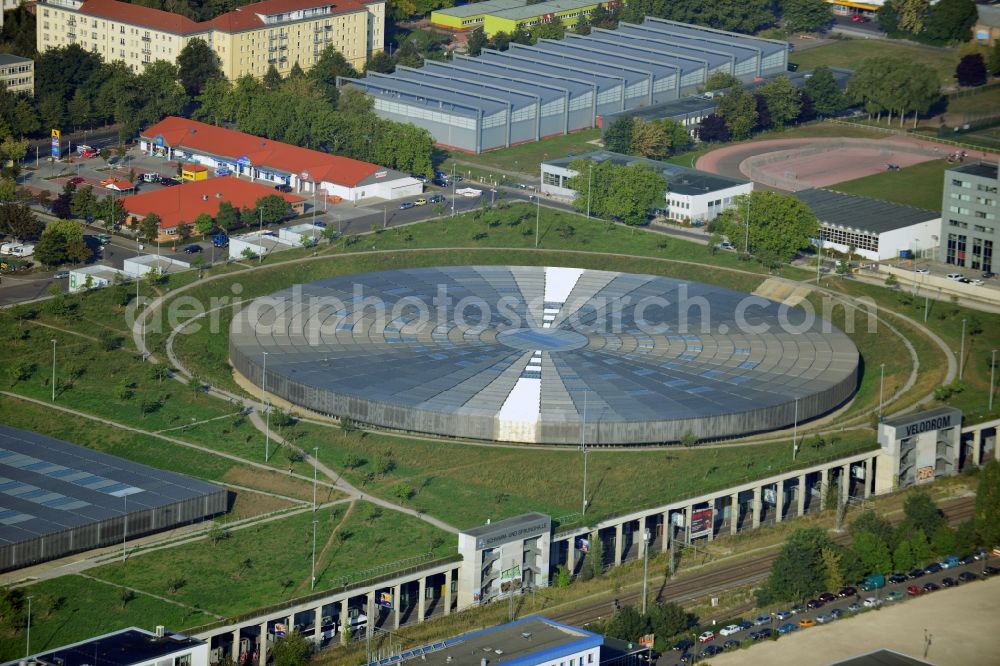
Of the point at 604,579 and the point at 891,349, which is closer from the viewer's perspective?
the point at 604,579

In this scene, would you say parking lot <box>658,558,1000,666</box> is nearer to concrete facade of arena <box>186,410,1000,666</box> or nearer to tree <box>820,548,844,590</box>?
tree <box>820,548,844,590</box>

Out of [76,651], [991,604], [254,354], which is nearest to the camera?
[76,651]

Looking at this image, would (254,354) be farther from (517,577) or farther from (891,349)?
(891,349)

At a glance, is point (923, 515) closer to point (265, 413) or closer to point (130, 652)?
point (265, 413)

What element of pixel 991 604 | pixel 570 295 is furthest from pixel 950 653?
pixel 570 295

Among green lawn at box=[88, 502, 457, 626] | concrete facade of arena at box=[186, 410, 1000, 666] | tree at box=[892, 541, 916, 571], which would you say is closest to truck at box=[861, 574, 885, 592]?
tree at box=[892, 541, 916, 571]

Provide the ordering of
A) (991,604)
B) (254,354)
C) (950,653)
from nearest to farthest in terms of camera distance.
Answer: (950,653) → (991,604) → (254,354)

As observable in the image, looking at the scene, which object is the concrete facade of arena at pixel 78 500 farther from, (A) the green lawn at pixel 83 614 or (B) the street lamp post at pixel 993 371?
(B) the street lamp post at pixel 993 371
